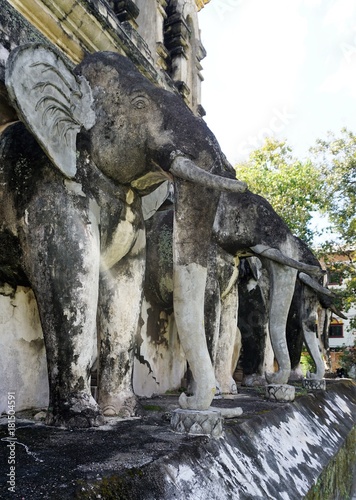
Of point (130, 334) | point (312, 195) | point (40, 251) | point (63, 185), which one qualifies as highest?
point (312, 195)

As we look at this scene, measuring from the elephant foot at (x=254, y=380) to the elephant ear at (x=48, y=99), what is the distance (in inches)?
188

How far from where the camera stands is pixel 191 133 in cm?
278

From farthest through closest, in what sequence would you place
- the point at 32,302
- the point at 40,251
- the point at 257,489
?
the point at 32,302 → the point at 40,251 → the point at 257,489

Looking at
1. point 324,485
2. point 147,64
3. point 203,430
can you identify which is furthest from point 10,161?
point 147,64

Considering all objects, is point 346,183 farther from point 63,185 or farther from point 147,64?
point 63,185

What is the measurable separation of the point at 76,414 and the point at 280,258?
2529 millimetres

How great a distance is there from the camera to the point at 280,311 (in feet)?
14.7

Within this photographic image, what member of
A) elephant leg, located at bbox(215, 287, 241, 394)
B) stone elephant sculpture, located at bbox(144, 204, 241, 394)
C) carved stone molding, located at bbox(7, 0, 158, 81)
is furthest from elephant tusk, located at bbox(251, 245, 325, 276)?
carved stone molding, located at bbox(7, 0, 158, 81)

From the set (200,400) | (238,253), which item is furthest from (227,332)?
(200,400)

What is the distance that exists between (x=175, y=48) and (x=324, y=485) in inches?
308

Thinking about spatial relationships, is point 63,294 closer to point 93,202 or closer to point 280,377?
point 93,202

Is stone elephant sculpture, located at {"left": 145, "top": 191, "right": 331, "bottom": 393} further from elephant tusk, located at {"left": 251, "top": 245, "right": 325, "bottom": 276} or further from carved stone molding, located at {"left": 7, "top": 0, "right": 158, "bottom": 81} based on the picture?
carved stone molding, located at {"left": 7, "top": 0, "right": 158, "bottom": 81}

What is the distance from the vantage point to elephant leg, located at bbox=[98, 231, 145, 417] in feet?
9.78

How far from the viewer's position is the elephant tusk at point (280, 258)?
416 cm
